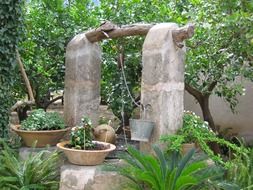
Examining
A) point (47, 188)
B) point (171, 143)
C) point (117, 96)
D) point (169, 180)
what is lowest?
point (47, 188)

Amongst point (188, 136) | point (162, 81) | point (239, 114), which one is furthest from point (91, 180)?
point (239, 114)

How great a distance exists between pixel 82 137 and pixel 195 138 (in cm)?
122

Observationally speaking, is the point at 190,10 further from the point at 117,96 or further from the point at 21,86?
the point at 21,86

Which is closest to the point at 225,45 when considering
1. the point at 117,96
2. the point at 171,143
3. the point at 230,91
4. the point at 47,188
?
the point at 230,91

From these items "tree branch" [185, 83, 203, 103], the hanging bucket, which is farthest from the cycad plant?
"tree branch" [185, 83, 203, 103]

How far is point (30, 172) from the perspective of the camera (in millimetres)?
3863

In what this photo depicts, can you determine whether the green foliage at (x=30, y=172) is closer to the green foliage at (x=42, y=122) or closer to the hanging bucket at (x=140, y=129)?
the green foliage at (x=42, y=122)

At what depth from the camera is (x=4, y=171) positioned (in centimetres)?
391

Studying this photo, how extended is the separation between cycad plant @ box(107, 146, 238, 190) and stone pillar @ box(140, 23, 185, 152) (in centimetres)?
43

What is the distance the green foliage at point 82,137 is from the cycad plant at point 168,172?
0.58 meters

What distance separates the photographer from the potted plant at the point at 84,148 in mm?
3846

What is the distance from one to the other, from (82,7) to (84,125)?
2.52 m

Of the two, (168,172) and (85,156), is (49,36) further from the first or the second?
(168,172)

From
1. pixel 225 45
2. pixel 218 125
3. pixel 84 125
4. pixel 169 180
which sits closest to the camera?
pixel 169 180
